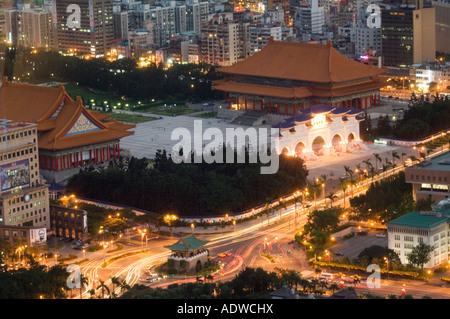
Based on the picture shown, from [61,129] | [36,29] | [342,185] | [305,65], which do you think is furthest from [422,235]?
[36,29]

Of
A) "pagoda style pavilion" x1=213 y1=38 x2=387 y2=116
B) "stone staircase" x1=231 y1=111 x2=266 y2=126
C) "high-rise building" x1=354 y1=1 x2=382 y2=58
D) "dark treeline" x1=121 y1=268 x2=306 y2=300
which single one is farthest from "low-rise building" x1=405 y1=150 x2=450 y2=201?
"high-rise building" x1=354 y1=1 x2=382 y2=58

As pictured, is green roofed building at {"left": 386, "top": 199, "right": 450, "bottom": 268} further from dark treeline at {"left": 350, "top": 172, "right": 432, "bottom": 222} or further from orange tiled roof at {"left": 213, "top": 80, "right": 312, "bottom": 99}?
orange tiled roof at {"left": 213, "top": 80, "right": 312, "bottom": 99}

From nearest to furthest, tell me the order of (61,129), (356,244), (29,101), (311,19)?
(356,244) → (61,129) → (29,101) → (311,19)

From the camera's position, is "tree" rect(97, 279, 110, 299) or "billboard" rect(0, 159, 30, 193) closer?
"tree" rect(97, 279, 110, 299)

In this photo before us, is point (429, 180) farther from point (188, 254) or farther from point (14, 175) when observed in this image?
point (14, 175)

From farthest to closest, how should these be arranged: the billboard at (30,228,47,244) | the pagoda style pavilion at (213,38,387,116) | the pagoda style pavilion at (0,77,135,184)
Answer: the pagoda style pavilion at (213,38,387,116) < the pagoda style pavilion at (0,77,135,184) < the billboard at (30,228,47,244)

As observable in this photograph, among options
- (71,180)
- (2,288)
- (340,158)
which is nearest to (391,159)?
(340,158)
